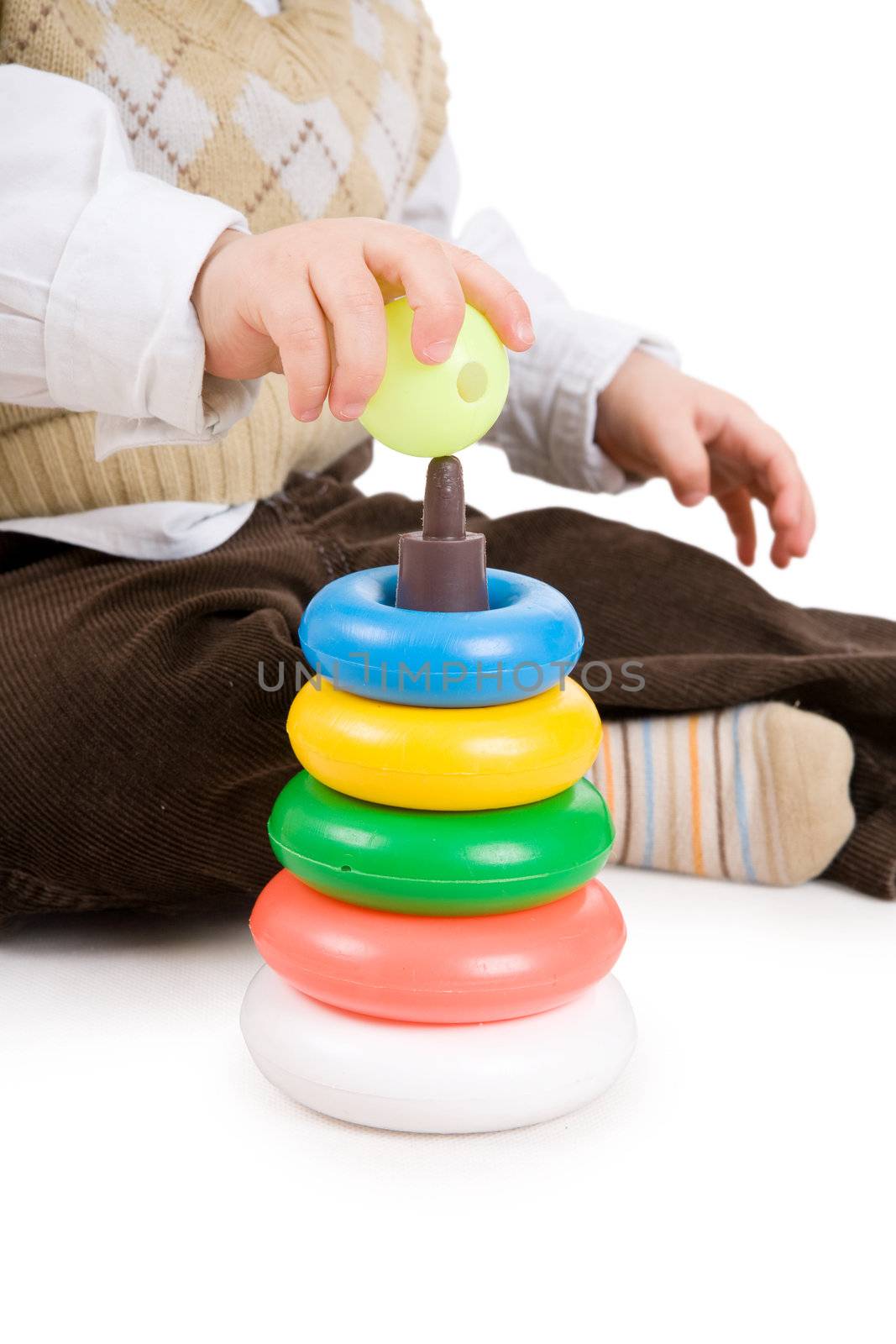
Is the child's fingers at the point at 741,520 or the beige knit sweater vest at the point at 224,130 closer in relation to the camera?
the beige knit sweater vest at the point at 224,130

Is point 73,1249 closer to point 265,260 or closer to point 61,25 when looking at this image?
point 265,260

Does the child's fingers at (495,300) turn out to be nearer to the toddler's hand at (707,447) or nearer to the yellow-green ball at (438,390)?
the yellow-green ball at (438,390)

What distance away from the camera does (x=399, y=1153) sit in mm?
612

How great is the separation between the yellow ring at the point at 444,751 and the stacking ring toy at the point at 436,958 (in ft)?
0.18

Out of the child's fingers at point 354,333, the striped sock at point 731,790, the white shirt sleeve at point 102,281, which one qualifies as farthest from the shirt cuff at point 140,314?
the striped sock at point 731,790

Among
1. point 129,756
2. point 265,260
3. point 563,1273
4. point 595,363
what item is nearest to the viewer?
point 563,1273

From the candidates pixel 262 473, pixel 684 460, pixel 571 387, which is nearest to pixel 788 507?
pixel 684 460

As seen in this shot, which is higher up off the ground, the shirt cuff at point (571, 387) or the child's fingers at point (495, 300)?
the child's fingers at point (495, 300)

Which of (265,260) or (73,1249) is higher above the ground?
(265,260)

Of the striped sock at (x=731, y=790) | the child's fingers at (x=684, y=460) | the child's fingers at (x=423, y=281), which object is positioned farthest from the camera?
the child's fingers at (x=684, y=460)

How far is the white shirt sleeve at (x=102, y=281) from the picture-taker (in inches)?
28.0

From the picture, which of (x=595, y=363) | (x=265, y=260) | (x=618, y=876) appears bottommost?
(x=618, y=876)

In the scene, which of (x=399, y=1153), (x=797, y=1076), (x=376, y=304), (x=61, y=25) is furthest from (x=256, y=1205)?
(x=61, y=25)

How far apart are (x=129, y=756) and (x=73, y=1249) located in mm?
305
